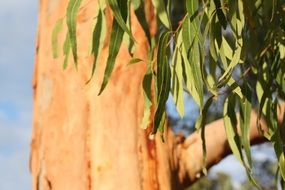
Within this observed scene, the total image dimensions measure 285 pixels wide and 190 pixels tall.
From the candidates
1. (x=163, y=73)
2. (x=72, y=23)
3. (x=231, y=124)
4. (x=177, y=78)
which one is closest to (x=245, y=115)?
(x=231, y=124)

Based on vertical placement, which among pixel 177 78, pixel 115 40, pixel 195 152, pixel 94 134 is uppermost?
pixel 115 40

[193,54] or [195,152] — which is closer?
[193,54]

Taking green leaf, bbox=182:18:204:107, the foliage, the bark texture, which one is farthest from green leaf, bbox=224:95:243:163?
green leaf, bbox=182:18:204:107

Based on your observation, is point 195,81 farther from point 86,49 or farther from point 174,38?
point 86,49

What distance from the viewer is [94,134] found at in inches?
83.7

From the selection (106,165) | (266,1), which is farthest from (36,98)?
(266,1)

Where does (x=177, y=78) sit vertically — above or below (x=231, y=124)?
above

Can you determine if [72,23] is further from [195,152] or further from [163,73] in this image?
[195,152]

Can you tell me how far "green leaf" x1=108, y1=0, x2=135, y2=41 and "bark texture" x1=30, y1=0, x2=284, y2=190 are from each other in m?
0.52

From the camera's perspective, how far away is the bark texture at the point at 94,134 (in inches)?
82.1

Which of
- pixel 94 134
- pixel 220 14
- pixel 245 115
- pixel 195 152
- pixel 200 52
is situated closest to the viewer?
Result: pixel 200 52

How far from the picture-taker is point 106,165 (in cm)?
208

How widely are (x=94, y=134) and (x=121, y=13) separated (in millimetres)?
565

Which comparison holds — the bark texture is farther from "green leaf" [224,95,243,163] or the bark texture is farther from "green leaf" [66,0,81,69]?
"green leaf" [66,0,81,69]
